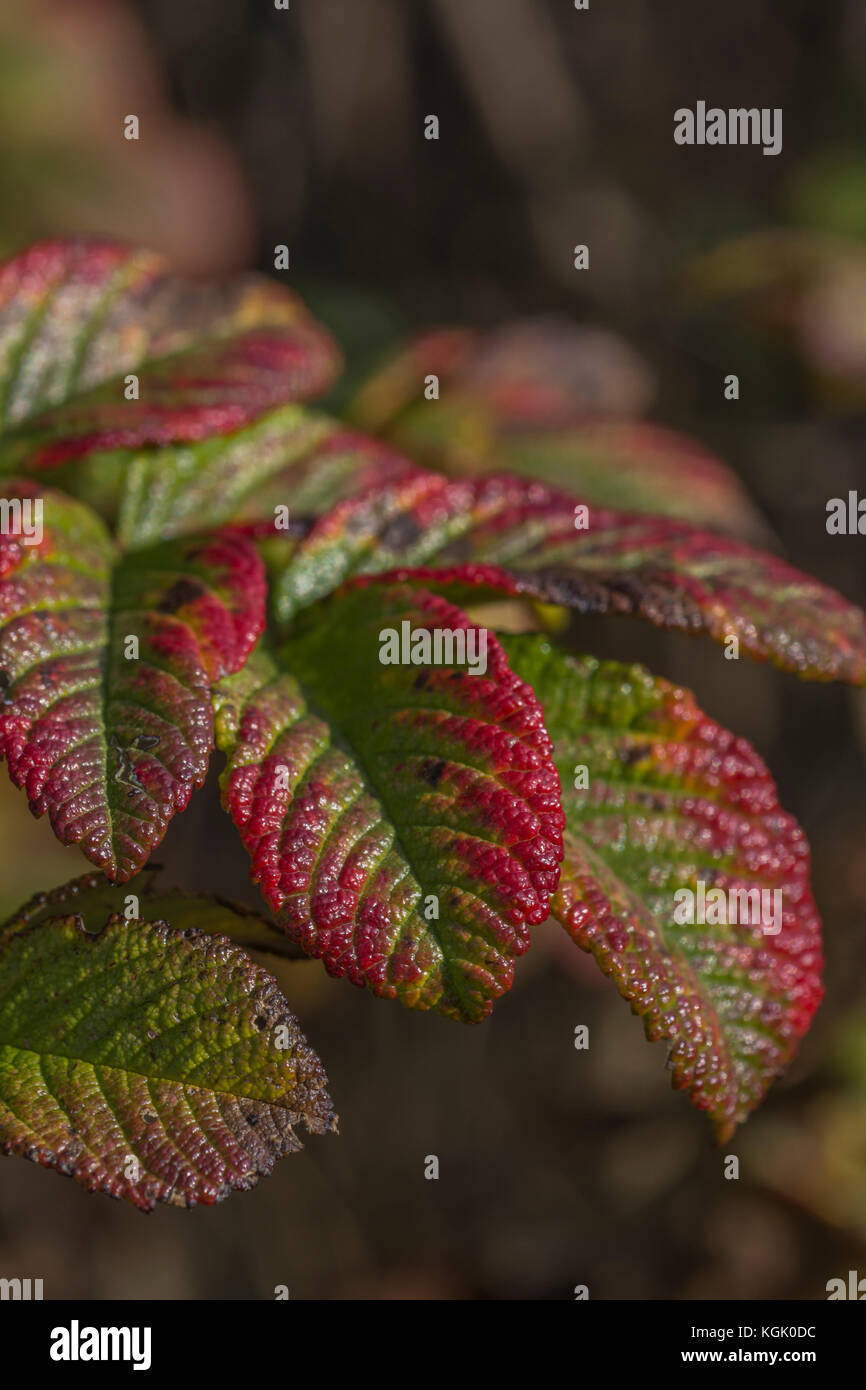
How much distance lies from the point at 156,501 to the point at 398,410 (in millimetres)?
725

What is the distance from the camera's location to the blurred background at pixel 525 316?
7.87 feet

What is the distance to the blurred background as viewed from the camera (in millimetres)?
2398

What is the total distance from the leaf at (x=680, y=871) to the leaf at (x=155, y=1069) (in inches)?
10.3

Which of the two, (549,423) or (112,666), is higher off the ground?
(549,423)

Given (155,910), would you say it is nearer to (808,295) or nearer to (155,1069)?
(155,1069)

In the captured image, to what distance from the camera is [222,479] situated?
1304 millimetres

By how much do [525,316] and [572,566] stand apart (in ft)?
7.10

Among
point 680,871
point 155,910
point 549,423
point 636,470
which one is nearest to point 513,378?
point 549,423

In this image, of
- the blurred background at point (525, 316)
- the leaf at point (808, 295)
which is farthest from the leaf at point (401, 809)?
the leaf at point (808, 295)

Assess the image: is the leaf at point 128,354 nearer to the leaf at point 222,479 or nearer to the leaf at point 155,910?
the leaf at point 222,479

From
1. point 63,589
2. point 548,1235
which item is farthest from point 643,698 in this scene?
point 548,1235

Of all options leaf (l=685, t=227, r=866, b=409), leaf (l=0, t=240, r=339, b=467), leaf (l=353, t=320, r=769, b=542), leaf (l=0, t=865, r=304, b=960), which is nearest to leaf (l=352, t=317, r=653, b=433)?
leaf (l=353, t=320, r=769, b=542)

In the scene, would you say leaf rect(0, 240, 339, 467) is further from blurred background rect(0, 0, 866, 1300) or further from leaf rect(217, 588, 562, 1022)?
blurred background rect(0, 0, 866, 1300)

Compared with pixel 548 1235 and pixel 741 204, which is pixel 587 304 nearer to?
pixel 741 204
